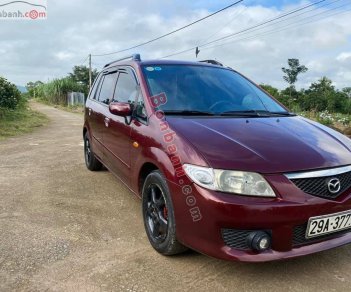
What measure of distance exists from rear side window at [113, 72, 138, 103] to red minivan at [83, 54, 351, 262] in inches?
1.5

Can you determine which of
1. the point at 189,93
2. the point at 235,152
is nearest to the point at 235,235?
the point at 235,152

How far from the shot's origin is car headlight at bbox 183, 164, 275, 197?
2.64m

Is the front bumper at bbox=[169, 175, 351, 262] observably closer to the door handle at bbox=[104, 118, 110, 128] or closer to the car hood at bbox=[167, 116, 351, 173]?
the car hood at bbox=[167, 116, 351, 173]

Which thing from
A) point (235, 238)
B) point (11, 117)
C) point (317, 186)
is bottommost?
point (11, 117)

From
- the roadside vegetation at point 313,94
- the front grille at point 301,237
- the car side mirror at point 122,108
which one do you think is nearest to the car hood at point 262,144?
the front grille at point 301,237

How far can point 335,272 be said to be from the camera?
10.1 feet

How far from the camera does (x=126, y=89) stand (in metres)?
4.40

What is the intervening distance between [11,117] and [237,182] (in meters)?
15.0


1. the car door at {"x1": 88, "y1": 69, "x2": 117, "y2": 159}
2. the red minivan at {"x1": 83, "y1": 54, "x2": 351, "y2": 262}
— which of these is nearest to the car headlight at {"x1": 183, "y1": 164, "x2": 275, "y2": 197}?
the red minivan at {"x1": 83, "y1": 54, "x2": 351, "y2": 262}

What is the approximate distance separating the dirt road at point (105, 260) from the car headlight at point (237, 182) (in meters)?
0.74

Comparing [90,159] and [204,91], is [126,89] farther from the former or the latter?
[90,159]

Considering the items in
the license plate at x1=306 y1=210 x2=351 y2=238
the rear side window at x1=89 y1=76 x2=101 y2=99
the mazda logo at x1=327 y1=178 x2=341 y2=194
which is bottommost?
the license plate at x1=306 y1=210 x2=351 y2=238

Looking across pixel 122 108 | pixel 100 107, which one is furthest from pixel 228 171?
pixel 100 107

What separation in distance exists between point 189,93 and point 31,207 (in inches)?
90.8
